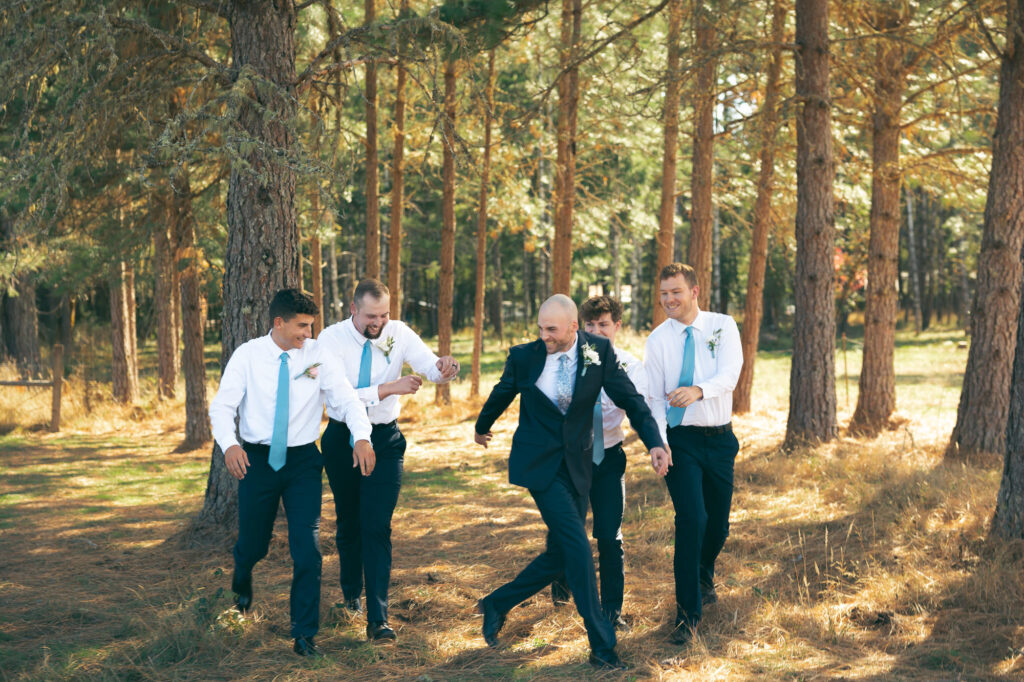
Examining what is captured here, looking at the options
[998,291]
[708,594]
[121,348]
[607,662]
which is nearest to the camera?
[607,662]

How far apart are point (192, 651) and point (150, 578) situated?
194 cm

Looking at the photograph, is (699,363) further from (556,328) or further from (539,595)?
(539,595)

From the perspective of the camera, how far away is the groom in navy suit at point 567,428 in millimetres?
4629

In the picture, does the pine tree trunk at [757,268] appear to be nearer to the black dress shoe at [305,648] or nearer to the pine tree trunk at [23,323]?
the black dress shoe at [305,648]

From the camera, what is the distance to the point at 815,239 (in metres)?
10.5

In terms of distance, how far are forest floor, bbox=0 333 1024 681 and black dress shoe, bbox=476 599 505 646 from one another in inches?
2.8

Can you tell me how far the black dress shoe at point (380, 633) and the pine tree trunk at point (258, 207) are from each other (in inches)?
107

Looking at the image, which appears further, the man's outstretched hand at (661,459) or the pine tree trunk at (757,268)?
the pine tree trunk at (757,268)

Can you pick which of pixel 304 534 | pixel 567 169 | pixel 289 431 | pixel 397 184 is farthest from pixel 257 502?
pixel 397 184

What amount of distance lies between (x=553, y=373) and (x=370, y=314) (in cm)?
121

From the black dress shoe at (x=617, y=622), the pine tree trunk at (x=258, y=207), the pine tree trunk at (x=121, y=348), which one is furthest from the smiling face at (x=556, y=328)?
the pine tree trunk at (x=121, y=348)

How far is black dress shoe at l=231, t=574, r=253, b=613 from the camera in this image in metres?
5.16

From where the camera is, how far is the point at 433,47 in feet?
22.5

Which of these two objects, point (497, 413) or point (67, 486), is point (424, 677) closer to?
point (497, 413)
